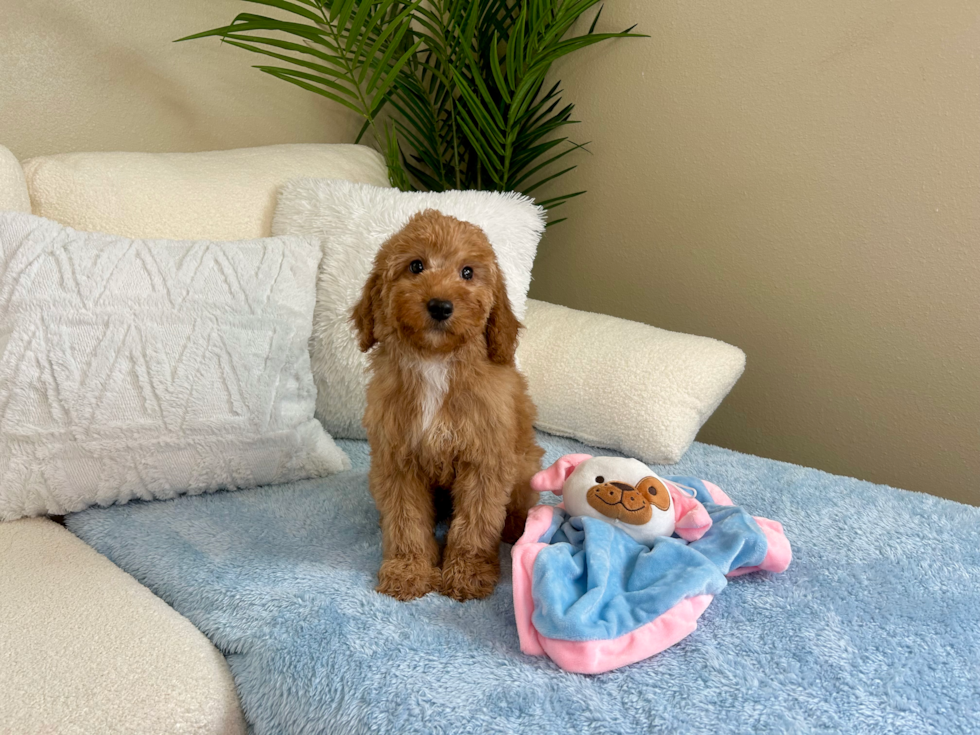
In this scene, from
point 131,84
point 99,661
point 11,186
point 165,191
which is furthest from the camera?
point 131,84

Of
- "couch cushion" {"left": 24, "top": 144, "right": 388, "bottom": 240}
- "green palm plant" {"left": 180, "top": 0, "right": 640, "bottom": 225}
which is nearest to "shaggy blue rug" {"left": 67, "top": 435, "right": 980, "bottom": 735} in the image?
"couch cushion" {"left": 24, "top": 144, "right": 388, "bottom": 240}

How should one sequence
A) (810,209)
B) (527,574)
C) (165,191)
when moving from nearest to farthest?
(527,574) < (165,191) < (810,209)

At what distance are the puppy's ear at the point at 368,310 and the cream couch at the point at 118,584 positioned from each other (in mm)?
558

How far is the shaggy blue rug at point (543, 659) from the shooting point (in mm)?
930

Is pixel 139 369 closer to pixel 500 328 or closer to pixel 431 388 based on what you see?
pixel 431 388

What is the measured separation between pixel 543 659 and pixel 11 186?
1487 mm

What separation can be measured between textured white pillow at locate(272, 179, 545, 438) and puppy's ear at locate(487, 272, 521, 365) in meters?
0.45

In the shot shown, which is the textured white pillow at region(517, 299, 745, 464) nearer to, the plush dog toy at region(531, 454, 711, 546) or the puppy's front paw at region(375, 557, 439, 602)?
the plush dog toy at region(531, 454, 711, 546)

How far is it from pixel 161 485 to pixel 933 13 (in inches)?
81.6

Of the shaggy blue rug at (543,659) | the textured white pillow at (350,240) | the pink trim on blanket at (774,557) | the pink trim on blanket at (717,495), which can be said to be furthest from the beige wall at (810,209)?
the pink trim on blanket at (774,557)

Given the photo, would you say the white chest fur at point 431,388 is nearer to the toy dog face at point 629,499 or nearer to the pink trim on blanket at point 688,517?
Result: the toy dog face at point 629,499

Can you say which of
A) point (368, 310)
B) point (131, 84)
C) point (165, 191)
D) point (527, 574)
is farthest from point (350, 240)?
point (527, 574)

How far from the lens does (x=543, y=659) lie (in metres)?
1.05

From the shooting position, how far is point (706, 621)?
3.70 ft
